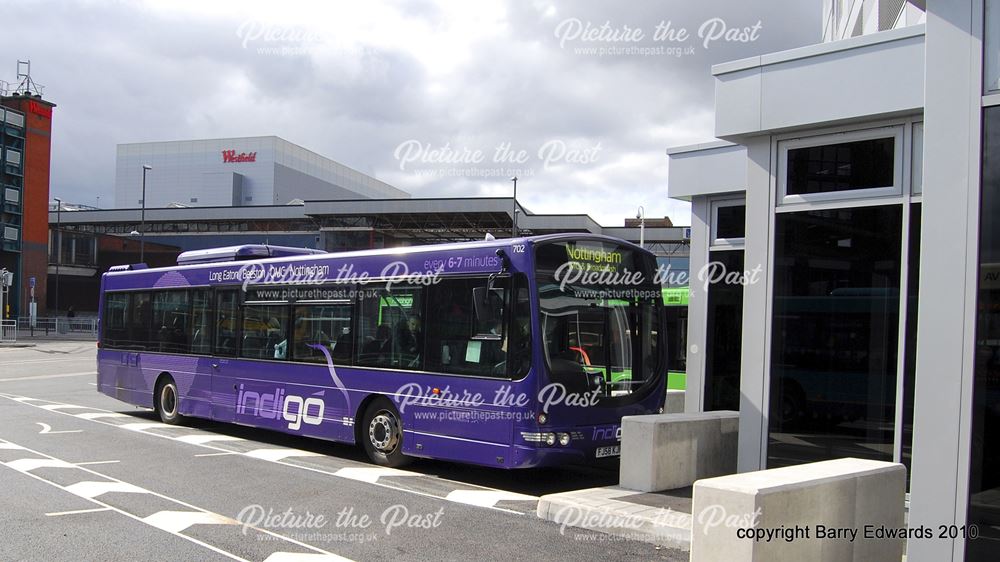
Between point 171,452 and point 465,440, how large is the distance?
4901 millimetres

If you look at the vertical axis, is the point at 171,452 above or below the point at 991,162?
below

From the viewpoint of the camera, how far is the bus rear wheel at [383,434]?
11.0m

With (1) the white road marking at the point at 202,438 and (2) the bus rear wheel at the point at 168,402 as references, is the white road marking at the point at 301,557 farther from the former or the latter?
(2) the bus rear wheel at the point at 168,402

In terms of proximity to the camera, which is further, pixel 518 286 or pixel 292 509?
pixel 518 286

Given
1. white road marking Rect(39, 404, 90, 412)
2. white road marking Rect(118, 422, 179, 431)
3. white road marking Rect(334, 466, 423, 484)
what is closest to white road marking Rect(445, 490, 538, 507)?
white road marking Rect(334, 466, 423, 484)

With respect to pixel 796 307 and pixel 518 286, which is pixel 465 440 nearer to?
pixel 518 286

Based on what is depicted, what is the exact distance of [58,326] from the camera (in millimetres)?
53312

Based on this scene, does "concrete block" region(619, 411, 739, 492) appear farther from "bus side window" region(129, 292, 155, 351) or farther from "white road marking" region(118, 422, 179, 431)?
"bus side window" region(129, 292, 155, 351)

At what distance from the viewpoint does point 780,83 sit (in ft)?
27.3

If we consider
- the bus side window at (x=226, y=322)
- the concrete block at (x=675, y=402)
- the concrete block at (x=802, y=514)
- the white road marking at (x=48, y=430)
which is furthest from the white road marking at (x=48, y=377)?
the concrete block at (x=802, y=514)

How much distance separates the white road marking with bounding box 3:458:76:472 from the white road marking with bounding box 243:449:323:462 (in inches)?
95.3

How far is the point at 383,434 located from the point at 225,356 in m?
4.48

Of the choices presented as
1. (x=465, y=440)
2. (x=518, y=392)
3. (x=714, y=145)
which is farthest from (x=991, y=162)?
(x=714, y=145)

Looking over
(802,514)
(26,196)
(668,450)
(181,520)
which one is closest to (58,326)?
(26,196)
